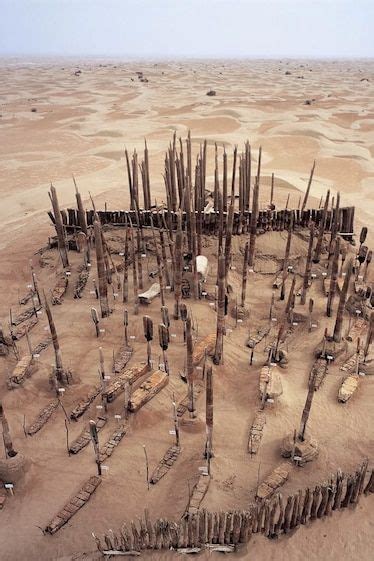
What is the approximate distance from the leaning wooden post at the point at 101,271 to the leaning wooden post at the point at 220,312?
266 cm

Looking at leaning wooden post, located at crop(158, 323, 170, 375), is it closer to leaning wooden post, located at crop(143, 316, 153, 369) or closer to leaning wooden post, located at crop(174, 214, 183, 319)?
leaning wooden post, located at crop(143, 316, 153, 369)

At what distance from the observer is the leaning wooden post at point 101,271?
9586 millimetres

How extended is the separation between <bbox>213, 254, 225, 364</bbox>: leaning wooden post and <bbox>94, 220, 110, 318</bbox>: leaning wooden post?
266 centimetres

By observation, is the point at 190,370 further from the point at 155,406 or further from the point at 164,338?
the point at 155,406

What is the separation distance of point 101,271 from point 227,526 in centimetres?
584

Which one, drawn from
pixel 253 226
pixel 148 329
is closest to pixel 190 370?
pixel 148 329

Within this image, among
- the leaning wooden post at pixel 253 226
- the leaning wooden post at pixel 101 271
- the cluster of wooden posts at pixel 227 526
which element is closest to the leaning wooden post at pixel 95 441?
the cluster of wooden posts at pixel 227 526

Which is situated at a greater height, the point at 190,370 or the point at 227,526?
the point at 190,370

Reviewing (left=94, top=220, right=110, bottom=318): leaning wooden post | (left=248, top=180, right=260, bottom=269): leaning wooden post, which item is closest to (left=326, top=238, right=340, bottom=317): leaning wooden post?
(left=248, top=180, right=260, bottom=269): leaning wooden post

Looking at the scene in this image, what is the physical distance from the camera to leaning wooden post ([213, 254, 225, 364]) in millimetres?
8562

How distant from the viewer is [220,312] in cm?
862

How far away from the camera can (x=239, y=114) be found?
→ 120ft

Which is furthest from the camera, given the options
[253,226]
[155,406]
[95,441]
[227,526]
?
[253,226]

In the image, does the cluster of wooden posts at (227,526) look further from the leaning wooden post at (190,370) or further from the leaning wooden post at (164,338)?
the leaning wooden post at (164,338)
